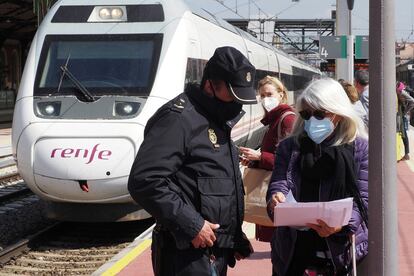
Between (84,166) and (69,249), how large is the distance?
1.47 m

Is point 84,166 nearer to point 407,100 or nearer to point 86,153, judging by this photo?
point 86,153

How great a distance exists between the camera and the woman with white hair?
2984 mm

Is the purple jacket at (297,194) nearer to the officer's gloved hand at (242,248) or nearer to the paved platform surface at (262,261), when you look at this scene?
the officer's gloved hand at (242,248)

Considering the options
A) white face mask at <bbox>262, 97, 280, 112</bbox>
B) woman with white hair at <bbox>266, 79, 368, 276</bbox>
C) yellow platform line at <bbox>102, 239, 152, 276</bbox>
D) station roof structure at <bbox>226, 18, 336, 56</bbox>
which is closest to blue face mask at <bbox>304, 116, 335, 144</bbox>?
woman with white hair at <bbox>266, 79, 368, 276</bbox>

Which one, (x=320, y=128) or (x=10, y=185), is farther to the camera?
(x=10, y=185)

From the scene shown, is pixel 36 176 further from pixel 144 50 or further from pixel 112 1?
pixel 112 1

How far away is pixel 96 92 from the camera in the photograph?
750cm

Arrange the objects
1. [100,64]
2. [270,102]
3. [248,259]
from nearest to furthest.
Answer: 1. [270,102]
2. [248,259]
3. [100,64]

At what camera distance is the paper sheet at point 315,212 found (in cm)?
278

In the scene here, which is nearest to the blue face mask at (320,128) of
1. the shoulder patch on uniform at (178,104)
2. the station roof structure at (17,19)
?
the shoulder patch on uniform at (178,104)

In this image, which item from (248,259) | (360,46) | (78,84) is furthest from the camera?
(360,46)

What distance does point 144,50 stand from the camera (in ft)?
25.5

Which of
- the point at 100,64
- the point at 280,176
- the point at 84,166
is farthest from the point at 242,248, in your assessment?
the point at 100,64

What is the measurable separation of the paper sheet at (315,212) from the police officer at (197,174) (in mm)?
208
